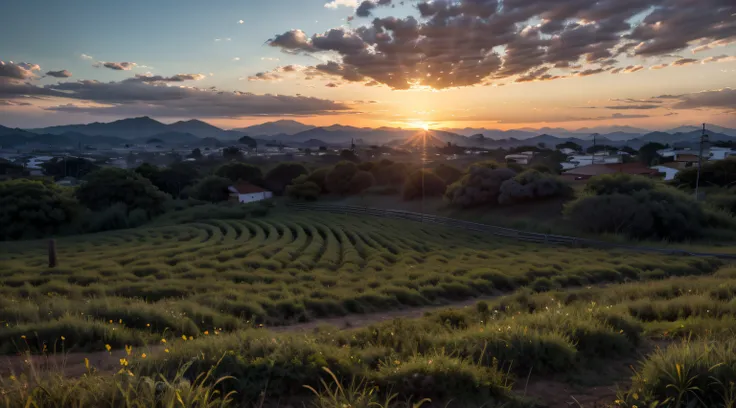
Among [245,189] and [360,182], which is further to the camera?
[245,189]

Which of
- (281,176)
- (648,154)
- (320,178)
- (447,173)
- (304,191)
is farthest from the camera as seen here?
(648,154)

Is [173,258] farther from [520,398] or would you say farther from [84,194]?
[84,194]

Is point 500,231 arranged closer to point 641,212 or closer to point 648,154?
point 641,212

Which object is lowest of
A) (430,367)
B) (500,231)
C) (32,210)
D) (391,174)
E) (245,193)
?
(500,231)

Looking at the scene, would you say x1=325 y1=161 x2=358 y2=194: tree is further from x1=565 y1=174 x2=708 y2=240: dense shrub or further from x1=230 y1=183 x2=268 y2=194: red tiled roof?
x1=565 y1=174 x2=708 y2=240: dense shrub

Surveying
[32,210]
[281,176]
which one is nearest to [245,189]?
[281,176]

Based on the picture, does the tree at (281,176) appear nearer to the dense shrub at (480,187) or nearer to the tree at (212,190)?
the tree at (212,190)

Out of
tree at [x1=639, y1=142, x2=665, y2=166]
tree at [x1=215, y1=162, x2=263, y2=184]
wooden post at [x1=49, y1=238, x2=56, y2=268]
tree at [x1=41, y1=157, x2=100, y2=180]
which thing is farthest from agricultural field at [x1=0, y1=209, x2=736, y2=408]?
tree at [x1=639, y1=142, x2=665, y2=166]
